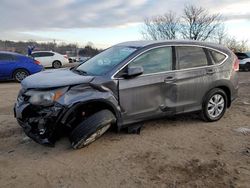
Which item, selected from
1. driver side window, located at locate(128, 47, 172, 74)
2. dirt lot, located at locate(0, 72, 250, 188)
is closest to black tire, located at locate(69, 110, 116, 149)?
dirt lot, located at locate(0, 72, 250, 188)

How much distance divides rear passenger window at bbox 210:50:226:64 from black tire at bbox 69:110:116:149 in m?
2.67

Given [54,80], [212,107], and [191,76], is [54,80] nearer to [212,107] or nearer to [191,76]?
[191,76]

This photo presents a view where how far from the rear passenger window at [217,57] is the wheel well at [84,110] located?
8.09 feet

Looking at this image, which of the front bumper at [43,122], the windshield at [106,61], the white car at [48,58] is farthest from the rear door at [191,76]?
the white car at [48,58]

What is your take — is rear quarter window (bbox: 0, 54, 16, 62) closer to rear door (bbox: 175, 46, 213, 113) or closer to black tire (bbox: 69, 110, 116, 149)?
rear door (bbox: 175, 46, 213, 113)

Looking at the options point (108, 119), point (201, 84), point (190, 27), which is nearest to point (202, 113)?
point (201, 84)

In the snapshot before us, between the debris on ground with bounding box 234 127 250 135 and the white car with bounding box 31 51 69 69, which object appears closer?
the debris on ground with bounding box 234 127 250 135

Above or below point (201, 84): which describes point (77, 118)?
below

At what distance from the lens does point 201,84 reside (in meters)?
6.00

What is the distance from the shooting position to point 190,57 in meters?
5.96

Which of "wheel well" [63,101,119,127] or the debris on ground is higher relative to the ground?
"wheel well" [63,101,119,127]

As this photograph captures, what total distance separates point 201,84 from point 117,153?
2270mm

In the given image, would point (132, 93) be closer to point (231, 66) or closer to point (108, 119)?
point (108, 119)

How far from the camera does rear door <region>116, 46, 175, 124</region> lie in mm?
5143
